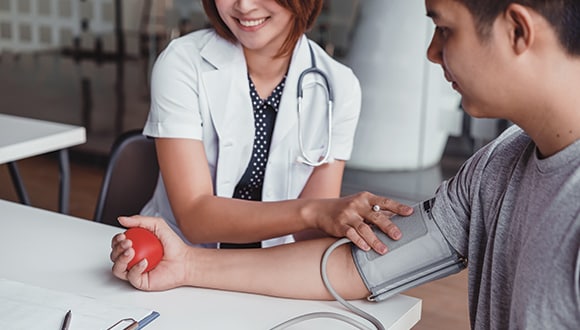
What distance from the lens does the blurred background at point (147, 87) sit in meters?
3.76

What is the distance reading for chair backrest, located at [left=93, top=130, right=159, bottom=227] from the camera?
1.92 m

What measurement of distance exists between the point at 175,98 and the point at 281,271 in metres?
0.54

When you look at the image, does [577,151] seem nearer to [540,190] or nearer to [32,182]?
[540,190]

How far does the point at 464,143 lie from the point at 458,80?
2.85m

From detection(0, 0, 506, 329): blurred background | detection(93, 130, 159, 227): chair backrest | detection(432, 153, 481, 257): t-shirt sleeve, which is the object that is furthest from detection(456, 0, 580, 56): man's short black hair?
detection(0, 0, 506, 329): blurred background

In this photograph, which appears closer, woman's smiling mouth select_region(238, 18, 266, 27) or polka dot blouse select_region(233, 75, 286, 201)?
woman's smiling mouth select_region(238, 18, 266, 27)

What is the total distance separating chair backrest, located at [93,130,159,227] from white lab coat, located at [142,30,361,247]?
162 mm

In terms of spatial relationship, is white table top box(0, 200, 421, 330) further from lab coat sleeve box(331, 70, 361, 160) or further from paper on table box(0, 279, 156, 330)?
lab coat sleeve box(331, 70, 361, 160)

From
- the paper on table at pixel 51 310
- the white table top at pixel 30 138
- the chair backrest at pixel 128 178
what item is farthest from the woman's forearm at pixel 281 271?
the white table top at pixel 30 138

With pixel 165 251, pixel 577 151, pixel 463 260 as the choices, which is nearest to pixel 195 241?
pixel 165 251

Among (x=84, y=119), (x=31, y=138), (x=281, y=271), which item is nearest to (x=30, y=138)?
(x=31, y=138)

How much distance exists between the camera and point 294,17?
64.4 inches

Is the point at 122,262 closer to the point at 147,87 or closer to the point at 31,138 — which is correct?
the point at 31,138

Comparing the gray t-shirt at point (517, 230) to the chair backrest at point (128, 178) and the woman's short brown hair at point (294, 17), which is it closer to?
the woman's short brown hair at point (294, 17)
